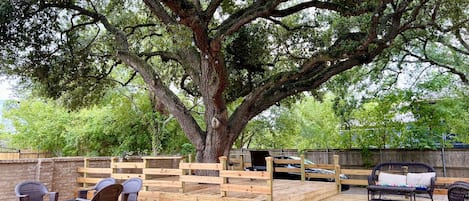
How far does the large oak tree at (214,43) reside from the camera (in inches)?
274

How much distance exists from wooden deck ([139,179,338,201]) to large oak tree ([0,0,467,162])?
3.96ft

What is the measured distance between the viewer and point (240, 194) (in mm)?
6574

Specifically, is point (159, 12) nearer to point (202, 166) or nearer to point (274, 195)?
point (202, 166)

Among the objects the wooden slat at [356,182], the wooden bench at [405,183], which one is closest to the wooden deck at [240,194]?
the wooden slat at [356,182]

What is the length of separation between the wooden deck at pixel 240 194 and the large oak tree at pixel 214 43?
121 cm

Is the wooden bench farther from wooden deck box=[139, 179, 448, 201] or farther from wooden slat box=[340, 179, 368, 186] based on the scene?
wooden slat box=[340, 179, 368, 186]

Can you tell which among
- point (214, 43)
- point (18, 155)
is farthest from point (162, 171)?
point (18, 155)

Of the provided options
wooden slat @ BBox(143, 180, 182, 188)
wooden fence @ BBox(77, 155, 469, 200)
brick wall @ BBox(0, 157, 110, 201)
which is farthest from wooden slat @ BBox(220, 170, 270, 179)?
brick wall @ BBox(0, 157, 110, 201)

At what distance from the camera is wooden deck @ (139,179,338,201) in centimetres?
626

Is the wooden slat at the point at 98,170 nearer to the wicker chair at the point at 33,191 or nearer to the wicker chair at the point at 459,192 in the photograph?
the wicker chair at the point at 33,191

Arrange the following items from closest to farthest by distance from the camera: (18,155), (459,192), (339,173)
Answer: (459,192)
(339,173)
(18,155)

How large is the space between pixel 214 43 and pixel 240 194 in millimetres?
2990

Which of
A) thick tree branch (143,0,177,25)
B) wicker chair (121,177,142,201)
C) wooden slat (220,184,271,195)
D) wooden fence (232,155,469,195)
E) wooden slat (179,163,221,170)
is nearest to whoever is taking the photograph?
wicker chair (121,177,142,201)

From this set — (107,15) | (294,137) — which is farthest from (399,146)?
(107,15)
